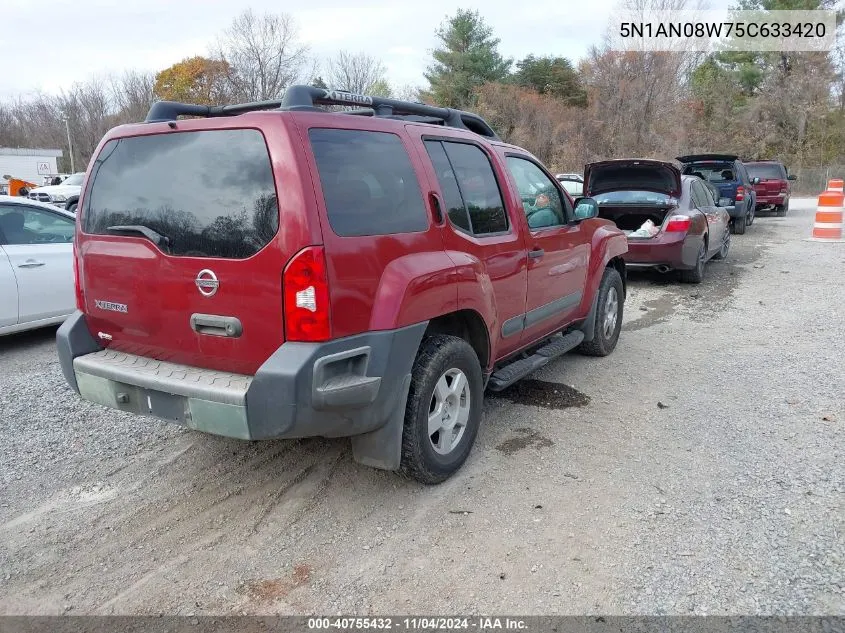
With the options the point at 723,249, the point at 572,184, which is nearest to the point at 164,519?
the point at 723,249

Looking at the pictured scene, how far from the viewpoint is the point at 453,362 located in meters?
3.53

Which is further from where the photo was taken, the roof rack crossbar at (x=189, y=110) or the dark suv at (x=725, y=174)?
the dark suv at (x=725, y=174)

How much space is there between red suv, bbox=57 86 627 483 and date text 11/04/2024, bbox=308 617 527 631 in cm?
81

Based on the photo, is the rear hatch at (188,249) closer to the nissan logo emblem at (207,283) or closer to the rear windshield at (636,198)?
the nissan logo emblem at (207,283)

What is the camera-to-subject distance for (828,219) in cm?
1462

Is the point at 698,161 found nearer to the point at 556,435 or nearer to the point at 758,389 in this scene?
the point at 758,389

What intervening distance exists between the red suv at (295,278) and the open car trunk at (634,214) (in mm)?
5954

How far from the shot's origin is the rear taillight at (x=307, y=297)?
9.14 ft

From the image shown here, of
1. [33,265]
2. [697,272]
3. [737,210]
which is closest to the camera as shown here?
[33,265]

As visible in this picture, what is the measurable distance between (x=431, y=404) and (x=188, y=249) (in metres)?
1.49

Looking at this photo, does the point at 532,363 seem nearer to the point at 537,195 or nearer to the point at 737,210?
the point at 537,195

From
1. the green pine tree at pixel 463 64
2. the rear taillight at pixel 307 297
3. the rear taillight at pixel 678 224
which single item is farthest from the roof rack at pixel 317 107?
the green pine tree at pixel 463 64

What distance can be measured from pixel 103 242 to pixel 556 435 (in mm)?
3005

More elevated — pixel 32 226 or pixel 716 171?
pixel 716 171
